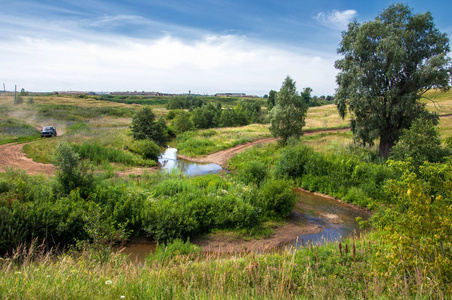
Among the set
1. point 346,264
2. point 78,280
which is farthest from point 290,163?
point 78,280

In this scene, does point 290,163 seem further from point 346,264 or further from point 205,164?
point 346,264

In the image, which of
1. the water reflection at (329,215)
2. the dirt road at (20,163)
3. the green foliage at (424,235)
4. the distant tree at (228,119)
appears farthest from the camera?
the distant tree at (228,119)

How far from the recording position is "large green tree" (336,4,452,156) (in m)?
19.1

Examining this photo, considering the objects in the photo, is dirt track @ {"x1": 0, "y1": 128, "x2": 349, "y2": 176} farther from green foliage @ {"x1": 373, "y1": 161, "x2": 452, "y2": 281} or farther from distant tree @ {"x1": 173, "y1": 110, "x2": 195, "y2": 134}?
green foliage @ {"x1": 373, "y1": 161, "x2": 452, "y2": 281}

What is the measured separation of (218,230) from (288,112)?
782 inches

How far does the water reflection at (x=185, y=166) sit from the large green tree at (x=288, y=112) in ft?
27.9

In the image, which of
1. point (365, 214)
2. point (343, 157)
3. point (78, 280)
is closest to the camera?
point (78, 280)

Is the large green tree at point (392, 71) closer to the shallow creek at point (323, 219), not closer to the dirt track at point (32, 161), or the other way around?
the shallow creek at point (323, 219)

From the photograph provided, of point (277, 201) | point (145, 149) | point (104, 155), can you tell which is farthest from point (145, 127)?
point (277, 201)

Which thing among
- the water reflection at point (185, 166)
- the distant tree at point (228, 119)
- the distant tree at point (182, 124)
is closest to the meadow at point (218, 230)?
the water reflection at point (185, 166)

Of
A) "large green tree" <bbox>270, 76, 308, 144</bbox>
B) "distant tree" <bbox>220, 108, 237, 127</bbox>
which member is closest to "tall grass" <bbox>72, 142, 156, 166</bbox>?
"large green tree" <bbox>270, 76, 308, 144</bbox>

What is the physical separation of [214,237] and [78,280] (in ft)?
27.7

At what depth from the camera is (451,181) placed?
16.0 feet

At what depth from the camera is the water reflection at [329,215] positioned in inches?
513
